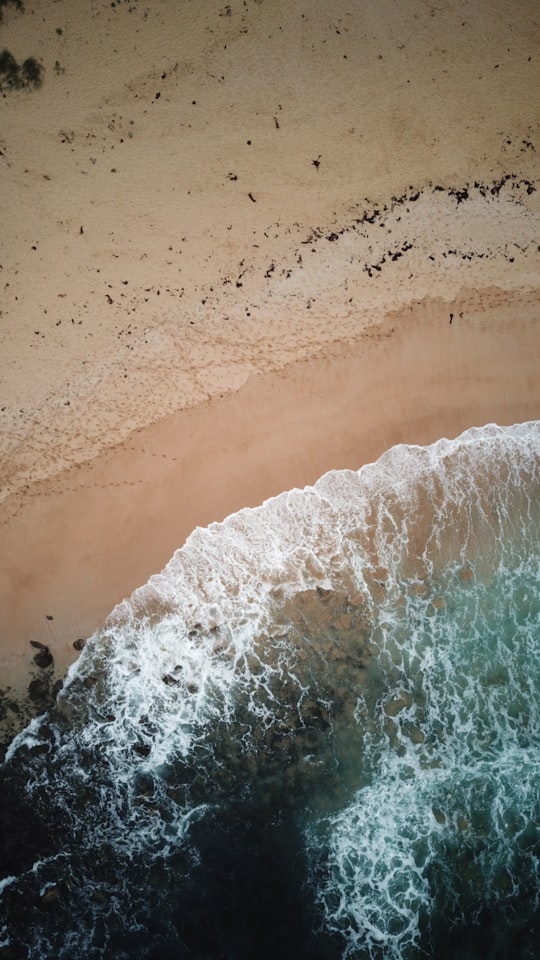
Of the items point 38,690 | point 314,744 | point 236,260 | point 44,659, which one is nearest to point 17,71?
point 236,260

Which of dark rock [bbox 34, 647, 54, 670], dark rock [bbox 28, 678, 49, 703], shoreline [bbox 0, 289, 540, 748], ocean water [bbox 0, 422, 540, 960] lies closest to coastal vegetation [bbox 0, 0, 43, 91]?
Answer: shoreline [bbox 0, 289, 540, 748]

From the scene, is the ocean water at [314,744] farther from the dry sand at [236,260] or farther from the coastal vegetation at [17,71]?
the coastal vegetation at [17,71]

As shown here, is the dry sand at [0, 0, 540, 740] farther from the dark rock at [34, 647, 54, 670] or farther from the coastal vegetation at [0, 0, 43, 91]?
the dark rock at [34, 647, 54, 670]

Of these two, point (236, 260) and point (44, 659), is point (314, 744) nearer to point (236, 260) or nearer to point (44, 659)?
point (44, 659)

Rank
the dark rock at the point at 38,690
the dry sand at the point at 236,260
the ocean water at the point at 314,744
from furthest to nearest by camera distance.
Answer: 1. the dry sand at the point at 236,260
2. the dark rock at the point at 38,690
3. the ocean water at the point at 314,744

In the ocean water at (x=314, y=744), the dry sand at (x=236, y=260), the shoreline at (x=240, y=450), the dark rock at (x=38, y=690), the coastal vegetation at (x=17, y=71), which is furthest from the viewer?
the coastal vegetation at (x=17, y=71)

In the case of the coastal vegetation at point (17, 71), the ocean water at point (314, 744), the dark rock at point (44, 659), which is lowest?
the ocean water at point (314, 744)

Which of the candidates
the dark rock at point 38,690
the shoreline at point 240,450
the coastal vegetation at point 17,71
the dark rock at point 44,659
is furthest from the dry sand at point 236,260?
the dark rock at point 38,690
